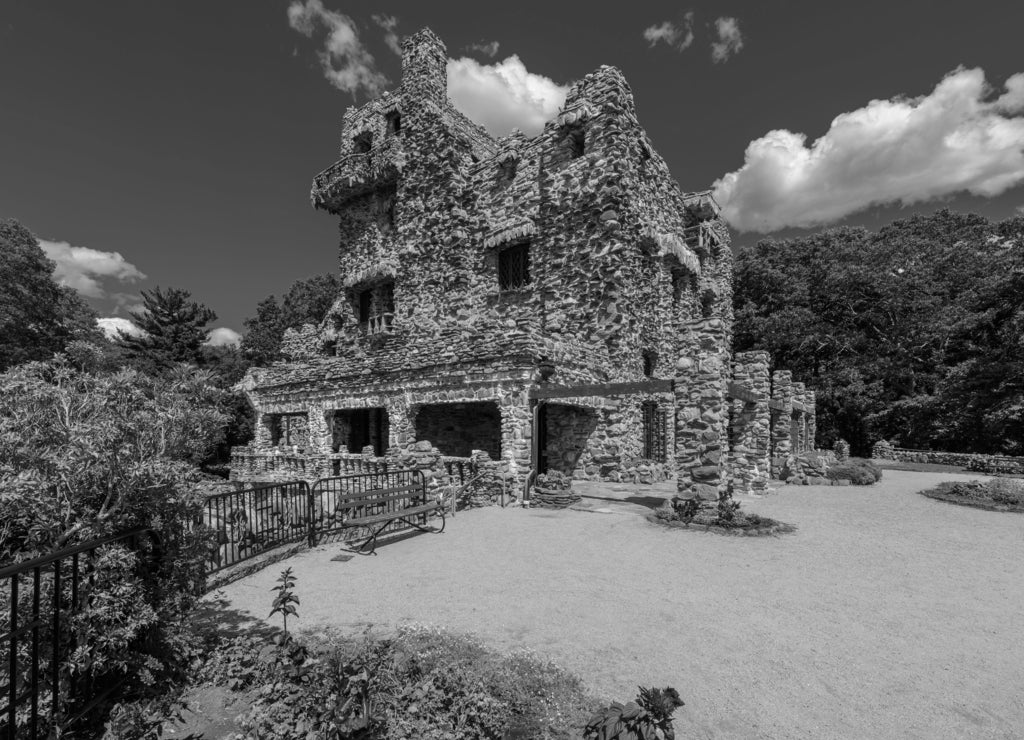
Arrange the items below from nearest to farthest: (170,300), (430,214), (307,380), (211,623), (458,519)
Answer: (211,623)
(458,519)
(307,380)
(430,214)
(170,300)

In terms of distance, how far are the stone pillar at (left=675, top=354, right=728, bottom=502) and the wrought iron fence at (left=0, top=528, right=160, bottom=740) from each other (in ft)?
31.7

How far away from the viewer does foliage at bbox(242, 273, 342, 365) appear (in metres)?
38.1

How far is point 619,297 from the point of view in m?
16.3

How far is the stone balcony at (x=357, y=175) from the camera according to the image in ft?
75.9

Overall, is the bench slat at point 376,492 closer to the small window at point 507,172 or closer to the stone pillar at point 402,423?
the stone pillar at point 402,423

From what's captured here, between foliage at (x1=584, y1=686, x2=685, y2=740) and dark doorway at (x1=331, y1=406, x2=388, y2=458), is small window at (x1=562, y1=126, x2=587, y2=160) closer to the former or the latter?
dark doorway at (x1=331, y1=406, x2=388, y2=458)

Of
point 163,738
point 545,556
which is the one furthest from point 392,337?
point 163,738

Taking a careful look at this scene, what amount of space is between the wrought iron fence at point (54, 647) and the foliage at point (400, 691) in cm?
94

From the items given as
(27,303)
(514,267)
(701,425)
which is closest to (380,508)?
(701,425)

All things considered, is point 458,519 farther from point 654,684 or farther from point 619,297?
point 619,297

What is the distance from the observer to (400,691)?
3699 millimetres

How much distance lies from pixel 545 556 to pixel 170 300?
1428 inches

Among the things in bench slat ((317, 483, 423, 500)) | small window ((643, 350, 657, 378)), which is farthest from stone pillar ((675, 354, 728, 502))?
small window ((643, 350, 657, 378))

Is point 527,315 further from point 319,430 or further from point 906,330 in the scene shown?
point 906,330
